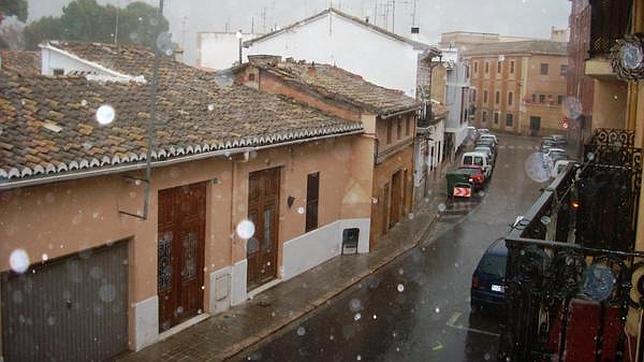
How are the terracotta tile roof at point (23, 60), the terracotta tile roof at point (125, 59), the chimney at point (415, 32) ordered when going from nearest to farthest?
the terracotta tile roof at point (125, 59)
the terracotta tile roof at point (23, 60)
the chimney at point (415, 32)

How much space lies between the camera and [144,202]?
37.6 feet

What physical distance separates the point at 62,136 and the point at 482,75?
65.0 metres

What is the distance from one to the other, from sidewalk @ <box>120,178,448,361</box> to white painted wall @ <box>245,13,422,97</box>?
11.0 metres

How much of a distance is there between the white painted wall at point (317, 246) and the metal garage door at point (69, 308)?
5.61 metres

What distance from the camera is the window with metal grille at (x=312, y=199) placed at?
17.7 metres

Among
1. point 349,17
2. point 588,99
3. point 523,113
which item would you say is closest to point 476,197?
point 588,99

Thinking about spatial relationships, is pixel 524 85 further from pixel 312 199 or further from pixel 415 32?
pixel 312 199

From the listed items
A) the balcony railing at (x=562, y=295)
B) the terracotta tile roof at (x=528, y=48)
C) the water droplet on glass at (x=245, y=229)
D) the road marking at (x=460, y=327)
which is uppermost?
the terracotta tile roof at (x=528, y=48)

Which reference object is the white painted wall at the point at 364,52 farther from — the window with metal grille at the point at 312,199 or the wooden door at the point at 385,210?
the window with metal grille at the point at 312,199

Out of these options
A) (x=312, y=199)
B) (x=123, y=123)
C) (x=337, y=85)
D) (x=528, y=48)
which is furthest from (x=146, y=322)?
(x=528, y=48)

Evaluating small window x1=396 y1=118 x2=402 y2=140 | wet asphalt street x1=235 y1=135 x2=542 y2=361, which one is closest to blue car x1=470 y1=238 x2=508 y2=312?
wet asphalt street x1=235 y1=135 x2=542 y2=361

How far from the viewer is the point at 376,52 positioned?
3058cm

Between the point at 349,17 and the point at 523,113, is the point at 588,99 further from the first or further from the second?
the point at 523,113

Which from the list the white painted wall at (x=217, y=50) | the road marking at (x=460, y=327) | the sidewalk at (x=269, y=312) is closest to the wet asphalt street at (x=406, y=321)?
the road marking at (x=460, y=327)
